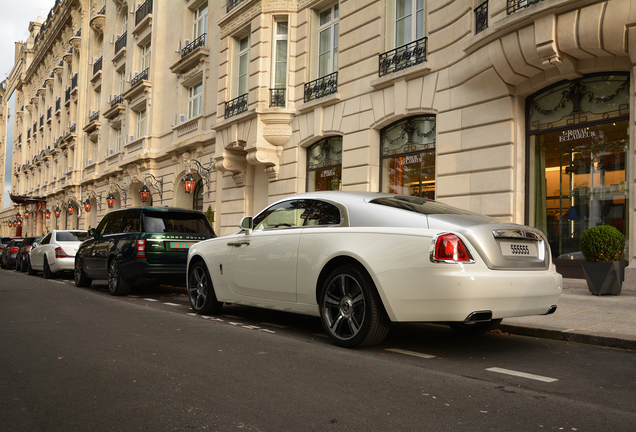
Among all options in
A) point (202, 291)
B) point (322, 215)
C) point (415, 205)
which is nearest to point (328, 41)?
point (202, 291)

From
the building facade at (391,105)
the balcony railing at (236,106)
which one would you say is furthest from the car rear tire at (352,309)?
the balcony railing at (236,106)

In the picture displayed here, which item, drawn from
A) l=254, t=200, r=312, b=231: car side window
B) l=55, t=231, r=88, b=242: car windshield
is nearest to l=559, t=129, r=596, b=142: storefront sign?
l=254, t=200, r=312, b=231: car side window

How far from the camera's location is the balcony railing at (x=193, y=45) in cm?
2203

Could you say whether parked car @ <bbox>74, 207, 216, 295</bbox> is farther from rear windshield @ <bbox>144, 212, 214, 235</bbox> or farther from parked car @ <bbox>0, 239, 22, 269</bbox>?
parked car @ <bbox>0, 239, 22, 269</bbox>

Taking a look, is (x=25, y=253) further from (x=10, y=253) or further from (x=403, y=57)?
(x=403, y=57)

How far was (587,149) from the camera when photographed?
10.3 metres

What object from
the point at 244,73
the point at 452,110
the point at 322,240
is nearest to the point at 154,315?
the point at 322,240

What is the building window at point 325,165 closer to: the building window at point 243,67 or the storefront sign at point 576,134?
the building window at point 243,67

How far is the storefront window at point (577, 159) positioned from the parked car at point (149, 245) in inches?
257

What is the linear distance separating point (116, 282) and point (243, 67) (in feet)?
35.0

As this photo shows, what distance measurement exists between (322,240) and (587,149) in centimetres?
699

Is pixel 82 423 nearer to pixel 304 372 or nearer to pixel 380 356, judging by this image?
pixel 304 372

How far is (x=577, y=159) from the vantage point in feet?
34.4

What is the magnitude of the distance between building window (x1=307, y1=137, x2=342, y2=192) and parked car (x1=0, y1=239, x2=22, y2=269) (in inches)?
540
